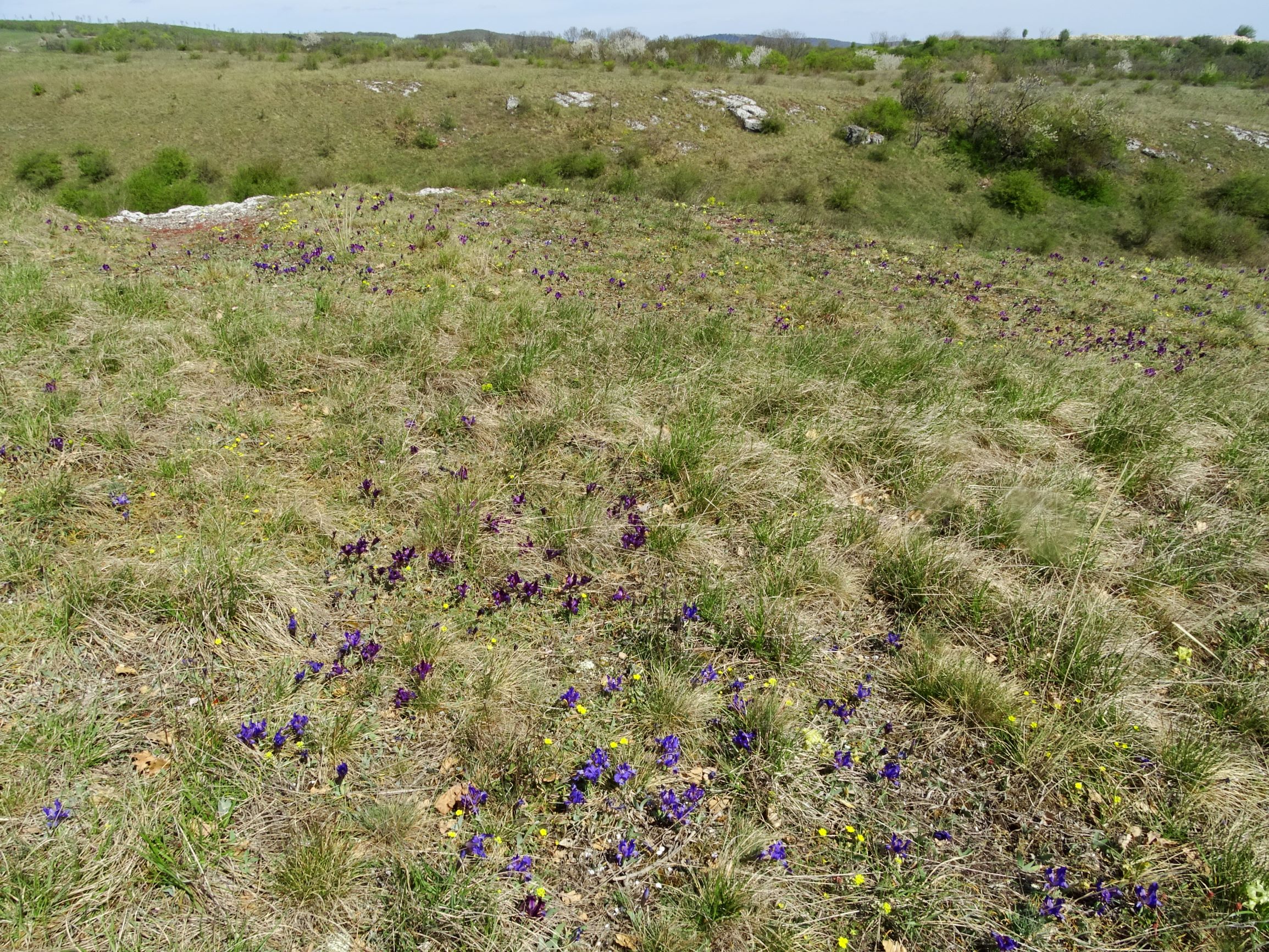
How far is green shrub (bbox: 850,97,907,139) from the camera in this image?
1268 inches

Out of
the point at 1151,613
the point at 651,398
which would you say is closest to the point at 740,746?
the point at 1151,613

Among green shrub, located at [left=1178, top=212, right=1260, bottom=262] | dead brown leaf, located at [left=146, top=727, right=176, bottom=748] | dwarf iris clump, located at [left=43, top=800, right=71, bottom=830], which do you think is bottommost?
dead brown leaf, located at [left=146, top=727, right=176, bottom=748]

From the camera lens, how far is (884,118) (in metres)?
32.6

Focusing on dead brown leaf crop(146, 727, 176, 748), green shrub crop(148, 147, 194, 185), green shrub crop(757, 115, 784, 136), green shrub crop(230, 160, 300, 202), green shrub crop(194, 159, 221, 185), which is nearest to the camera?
dead brown leaf crop(146, 727, 176, 748)

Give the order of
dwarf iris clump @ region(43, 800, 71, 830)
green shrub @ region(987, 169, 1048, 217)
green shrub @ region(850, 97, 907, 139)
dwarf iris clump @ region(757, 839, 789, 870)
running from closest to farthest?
1. dwarf iris clump @ region(43, 800, 71, 830)
2. dwarf iris clump @ region(757, 839, 789, 870)
3. green shrub @ region(987, 169, 1048, 217)
4. green shrub @ region(850, 97, 907, 139)

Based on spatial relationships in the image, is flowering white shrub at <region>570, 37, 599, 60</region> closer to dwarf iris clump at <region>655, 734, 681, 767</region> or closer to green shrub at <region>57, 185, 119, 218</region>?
green shrub at <region>57, 185, 119, 218</region>

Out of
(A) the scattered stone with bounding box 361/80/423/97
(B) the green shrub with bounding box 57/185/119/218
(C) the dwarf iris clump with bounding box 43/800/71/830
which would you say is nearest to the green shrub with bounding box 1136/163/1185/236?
(C) the dwarf iris clump with bounding box 43/800/71/830

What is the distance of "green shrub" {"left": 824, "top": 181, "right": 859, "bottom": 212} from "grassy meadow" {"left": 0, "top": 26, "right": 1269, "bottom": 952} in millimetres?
21568

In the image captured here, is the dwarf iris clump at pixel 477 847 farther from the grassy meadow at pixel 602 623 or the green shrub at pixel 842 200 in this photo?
the green shrub at pixel 842 200

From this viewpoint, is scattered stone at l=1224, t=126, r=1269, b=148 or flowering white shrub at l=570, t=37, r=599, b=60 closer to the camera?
scattered stone at l=1224, t=126, r=1269, b=148

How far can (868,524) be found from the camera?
3639mm

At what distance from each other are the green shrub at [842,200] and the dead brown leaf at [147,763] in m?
28.4

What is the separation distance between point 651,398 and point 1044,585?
2.87 metres

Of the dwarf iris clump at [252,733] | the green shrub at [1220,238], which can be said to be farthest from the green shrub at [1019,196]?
the dwarf iris clump at [252,733]
